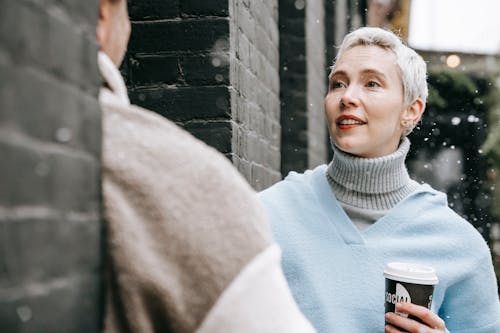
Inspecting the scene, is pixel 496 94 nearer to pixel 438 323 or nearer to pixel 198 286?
pixel 438 323

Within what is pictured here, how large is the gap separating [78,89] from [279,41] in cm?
354

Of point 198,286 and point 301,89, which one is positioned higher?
point 198,286

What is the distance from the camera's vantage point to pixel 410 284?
1.84 meters

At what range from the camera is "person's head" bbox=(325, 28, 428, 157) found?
93.0 inches

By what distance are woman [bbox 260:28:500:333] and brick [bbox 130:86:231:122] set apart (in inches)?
18.4

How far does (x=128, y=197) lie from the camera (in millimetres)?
1163

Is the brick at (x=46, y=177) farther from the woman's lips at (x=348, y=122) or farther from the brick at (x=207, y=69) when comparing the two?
the brick at (x=207, y=69)

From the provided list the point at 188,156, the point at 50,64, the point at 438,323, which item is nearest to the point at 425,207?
the point at 438,323

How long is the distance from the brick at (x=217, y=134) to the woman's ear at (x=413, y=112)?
0.69 metres

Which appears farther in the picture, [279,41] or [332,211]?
[279,41]

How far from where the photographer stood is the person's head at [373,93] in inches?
93.0

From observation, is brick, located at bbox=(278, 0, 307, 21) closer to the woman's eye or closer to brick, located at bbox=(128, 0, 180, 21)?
brick, located at bbox=(128, 0, 180, 21)

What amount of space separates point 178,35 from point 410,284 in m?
1.48

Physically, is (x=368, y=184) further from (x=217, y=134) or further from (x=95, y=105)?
(x=95, y=105)
